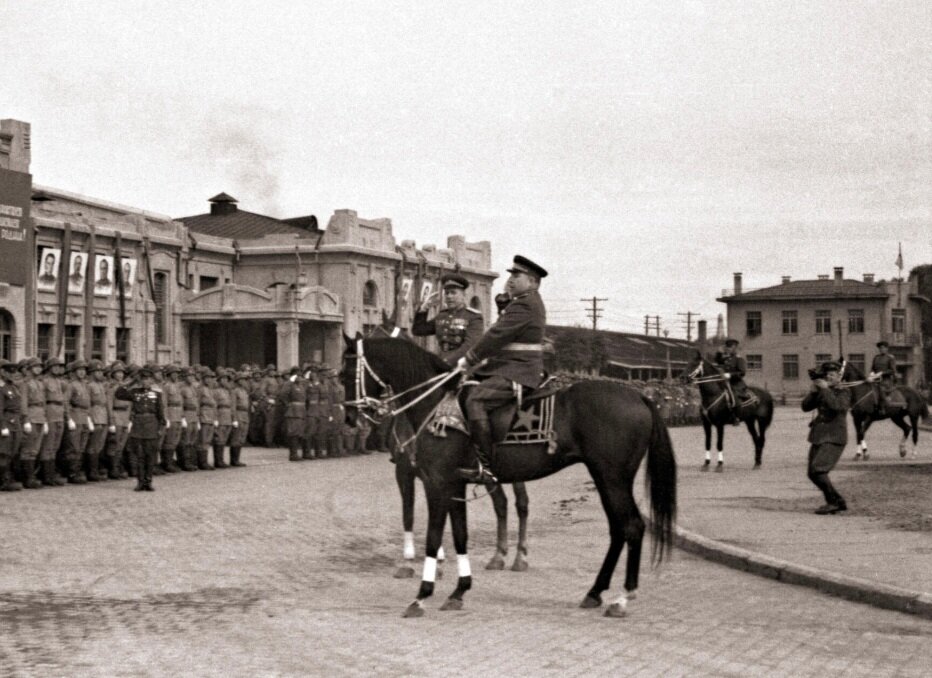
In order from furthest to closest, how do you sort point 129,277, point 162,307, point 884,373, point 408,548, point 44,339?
point 162,307
point 129,277
point 44,339
point 884,373
point 408,548

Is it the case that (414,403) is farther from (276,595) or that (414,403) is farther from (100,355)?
(100,355)

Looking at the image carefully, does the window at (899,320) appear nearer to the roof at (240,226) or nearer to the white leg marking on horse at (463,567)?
the roof at (240,226)

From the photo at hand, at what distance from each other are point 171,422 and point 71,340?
984 inches

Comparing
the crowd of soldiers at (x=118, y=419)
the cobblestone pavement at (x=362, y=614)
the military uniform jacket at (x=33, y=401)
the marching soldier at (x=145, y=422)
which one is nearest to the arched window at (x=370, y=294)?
the crowd of soldiers at (x=118, y=419)

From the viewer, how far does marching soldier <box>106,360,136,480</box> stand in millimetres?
22391

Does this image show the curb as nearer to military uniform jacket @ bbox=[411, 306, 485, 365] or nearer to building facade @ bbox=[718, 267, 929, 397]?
military uniform jacket @ bbox=[411, 306, 485, 365]

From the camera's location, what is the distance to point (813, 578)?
33.8 ft

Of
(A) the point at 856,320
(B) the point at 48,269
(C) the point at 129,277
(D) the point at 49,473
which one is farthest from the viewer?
(A) the point at 856,320

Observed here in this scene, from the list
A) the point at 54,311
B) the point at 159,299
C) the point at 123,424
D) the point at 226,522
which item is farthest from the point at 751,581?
the point at 159,299

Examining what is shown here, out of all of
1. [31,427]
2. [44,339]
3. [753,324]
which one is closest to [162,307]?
[44,339]

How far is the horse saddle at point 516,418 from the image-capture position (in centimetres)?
969

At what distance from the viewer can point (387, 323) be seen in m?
10.5

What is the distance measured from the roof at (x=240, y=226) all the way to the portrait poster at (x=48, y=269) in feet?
59.6

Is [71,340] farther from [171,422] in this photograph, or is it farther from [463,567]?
[463,567]
